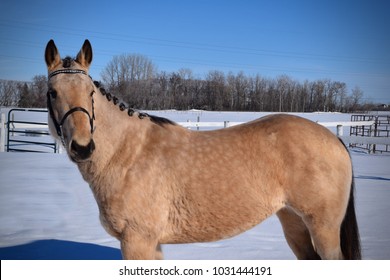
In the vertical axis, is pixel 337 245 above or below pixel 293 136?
below

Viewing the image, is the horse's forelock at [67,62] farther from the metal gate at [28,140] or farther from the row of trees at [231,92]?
the metal gate at [28,140]

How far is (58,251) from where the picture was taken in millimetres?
3240

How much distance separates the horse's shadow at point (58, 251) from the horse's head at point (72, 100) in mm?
1538

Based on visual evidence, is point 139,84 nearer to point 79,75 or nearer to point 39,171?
point 79,75

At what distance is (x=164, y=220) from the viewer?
2174 millimetres

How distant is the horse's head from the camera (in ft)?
6.21

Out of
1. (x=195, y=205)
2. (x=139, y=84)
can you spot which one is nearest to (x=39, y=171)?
(x=139, y=84)

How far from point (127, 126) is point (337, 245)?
5.56ft

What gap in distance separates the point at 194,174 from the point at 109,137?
24.7 inches

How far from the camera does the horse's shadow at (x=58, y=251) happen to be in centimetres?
310

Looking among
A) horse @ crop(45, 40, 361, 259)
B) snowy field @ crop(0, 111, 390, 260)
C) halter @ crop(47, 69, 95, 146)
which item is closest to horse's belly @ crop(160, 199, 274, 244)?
horse @ crop(45, 40, 361, 259)

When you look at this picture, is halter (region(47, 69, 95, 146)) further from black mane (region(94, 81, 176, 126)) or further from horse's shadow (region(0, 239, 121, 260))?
horse's shadow (region(0, 239, 121, 260))

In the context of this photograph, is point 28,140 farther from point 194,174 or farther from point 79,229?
point 194,174

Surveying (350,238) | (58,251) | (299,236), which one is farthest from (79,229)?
(350,238)
